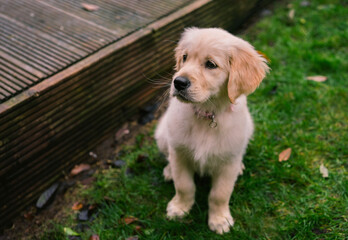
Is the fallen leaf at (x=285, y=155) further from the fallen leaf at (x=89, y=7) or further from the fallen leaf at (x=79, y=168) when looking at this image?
the fallen leaf at (x=89, y=7)

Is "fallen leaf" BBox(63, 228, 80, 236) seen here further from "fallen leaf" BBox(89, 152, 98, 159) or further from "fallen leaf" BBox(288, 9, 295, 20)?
"fallen leaf" BBox(288, 9, 295, 20)

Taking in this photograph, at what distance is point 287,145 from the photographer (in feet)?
9.48

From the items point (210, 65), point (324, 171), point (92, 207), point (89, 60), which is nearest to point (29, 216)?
point (92, 207)

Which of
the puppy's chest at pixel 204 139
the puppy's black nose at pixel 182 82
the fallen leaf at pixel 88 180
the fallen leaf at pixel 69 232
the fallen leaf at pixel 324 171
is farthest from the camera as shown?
the fallen leaf at pixel 88 180

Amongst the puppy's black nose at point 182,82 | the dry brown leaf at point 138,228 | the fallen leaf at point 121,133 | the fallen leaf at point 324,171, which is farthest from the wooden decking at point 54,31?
the fallen leaf at point 324,171

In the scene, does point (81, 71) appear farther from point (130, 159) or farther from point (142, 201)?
point (142, 201)

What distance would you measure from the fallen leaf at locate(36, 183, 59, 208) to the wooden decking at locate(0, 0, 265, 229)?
44 mm

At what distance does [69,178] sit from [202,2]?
2099 mm

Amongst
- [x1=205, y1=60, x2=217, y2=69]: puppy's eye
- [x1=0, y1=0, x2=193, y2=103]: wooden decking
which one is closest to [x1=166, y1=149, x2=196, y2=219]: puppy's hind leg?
[x1=205, y1=60, x2=217, y2=69]: puppy's eye

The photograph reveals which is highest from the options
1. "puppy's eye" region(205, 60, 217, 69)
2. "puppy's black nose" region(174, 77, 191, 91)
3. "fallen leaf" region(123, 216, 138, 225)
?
"puppy's eye" region(205, 60, 217, 69)

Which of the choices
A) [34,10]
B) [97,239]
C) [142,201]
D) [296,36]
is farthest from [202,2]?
[97,239]

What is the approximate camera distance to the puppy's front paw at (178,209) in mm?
2423

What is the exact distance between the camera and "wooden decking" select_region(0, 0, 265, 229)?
91.5 inches

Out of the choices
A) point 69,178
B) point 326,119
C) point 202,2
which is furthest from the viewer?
point 202,2
